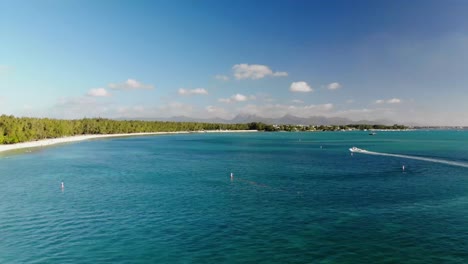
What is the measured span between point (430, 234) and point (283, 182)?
3949 centimetres

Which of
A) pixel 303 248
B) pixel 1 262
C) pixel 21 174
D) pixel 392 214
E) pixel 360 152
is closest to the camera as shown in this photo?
pixel 1 262

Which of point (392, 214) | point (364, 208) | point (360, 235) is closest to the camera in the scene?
point (360, 235)

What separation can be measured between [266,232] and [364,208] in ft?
64.0

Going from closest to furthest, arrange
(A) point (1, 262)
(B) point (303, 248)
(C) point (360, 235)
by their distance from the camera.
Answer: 1. (A) point (1, 262)
2. (B) point (303, 248)
3. (C) point (360, 235)

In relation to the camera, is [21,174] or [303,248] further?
[21,174]

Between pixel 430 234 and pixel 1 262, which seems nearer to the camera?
pixel 1 262

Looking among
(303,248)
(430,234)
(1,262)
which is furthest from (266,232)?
(1,262)

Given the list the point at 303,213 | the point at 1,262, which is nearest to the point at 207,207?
the point at 303,213

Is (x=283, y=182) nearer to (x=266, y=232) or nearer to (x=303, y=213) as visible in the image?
(x=303, y=213)

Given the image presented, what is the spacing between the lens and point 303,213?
52094mm

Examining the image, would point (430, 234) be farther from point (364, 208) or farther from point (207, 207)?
point (207, 207)

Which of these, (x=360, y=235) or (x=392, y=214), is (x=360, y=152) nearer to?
(x=392, y=214)

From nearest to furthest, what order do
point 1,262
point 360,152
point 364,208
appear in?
point 1,262 → point 364,208 → point 360,152

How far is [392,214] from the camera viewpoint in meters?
51.1
